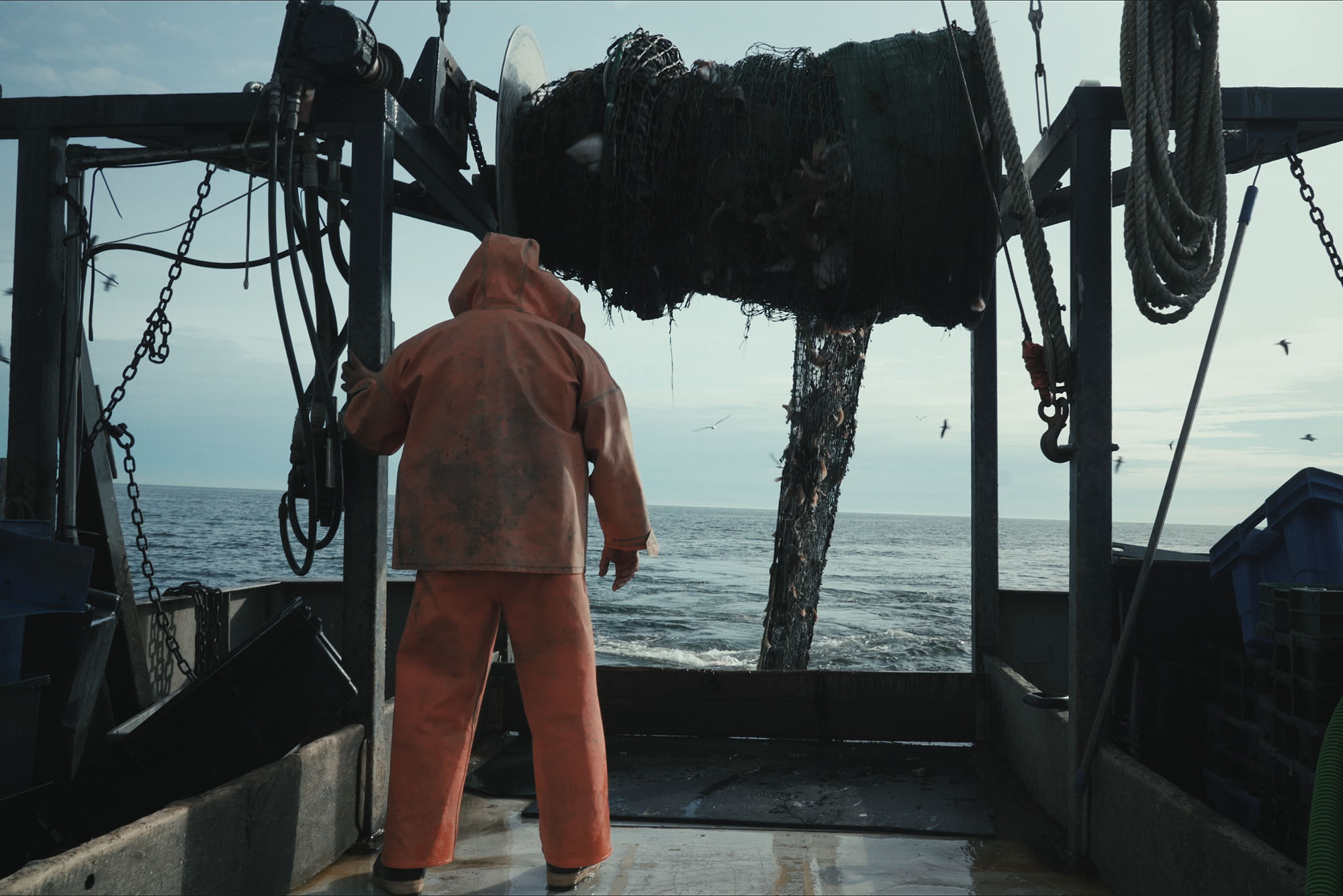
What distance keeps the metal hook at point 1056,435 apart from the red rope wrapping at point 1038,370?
2 cm

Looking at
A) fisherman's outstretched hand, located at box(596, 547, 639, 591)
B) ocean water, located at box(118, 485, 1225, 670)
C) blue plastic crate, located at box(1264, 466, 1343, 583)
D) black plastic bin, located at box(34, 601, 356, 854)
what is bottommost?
ocean water, located at box(118, 485, 1225, 670)

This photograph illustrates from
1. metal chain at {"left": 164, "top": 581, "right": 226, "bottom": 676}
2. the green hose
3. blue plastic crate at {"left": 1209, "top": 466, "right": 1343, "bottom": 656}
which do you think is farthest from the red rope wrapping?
metal chain at {"left": 164, "top": 581, "right": 226, "bottom": 676}

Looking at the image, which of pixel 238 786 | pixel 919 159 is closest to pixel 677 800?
pixel 238 786

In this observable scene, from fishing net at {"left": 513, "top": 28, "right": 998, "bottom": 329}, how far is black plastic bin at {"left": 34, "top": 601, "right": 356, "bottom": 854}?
7.17 ft

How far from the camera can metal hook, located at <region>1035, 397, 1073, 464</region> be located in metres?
3.34

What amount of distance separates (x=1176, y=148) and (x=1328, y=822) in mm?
2205

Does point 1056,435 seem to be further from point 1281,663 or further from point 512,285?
point 512,285

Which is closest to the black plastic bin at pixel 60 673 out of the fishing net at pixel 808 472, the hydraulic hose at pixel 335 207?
the hydraulic hose at pixel 335 207

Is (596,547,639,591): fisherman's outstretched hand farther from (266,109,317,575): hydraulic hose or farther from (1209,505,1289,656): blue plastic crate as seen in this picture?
(1209,505,1289,656): blue plastic crate

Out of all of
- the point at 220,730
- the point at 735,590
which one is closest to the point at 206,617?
the point at 220,730

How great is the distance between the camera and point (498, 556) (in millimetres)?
2902

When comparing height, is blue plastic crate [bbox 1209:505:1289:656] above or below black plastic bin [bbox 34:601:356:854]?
above

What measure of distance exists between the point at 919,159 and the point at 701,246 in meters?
1.04

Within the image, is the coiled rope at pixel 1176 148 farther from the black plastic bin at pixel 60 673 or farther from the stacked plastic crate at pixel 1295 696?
the black plastic bin at pixel 60 673
